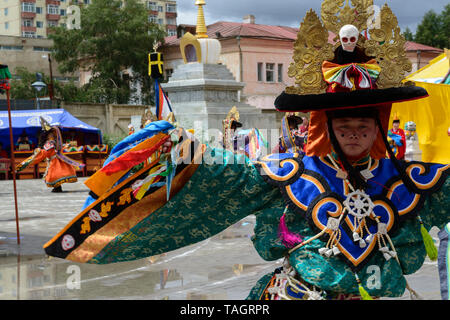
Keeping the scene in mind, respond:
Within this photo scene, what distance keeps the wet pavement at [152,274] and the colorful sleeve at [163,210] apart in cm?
269

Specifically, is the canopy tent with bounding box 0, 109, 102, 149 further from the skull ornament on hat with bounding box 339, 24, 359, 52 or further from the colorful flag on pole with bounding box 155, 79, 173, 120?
the skull ornament on hat with bounding box 339, 24, 359, 52

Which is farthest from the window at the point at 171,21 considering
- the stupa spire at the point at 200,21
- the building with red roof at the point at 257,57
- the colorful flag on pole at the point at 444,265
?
the colorful flag on pole at the point at 444,265

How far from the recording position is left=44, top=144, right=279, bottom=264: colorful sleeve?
2.83 m

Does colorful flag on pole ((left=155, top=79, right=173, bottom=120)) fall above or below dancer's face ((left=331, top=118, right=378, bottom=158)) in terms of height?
above

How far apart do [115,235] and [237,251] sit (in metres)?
4.93

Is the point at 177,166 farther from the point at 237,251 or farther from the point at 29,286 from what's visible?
the point at 237,251

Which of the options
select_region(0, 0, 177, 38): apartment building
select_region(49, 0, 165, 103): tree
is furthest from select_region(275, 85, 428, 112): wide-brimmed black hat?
select_region(0, 0, 177, 38): apartment building

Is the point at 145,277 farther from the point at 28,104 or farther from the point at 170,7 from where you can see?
the point at 170,7

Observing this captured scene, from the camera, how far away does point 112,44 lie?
132ft

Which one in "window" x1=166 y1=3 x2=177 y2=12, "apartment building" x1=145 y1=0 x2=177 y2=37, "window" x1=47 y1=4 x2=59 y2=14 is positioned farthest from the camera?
"window" x1=166 y1=3 x2=177 y2=12

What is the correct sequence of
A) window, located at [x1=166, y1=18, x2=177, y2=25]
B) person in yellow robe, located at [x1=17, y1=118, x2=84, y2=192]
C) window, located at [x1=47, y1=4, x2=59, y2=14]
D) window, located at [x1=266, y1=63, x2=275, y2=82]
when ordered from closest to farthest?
1. person in yellow robe, located at [x1=17, y1=118, x2=84, y2=192]
2. window, located at [x1=266, y1=63, x2=275, y2=82]
3. window, located at [x1=47, y1=4, x2=59, y2=14]
4. window, located at [x1=166, y1=18, x2=177, y2=25]

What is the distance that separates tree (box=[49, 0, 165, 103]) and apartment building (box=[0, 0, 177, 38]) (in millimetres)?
25516

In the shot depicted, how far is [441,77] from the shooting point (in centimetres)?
1358

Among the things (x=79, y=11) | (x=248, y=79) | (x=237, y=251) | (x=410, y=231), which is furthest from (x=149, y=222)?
(x=79, y=11)
